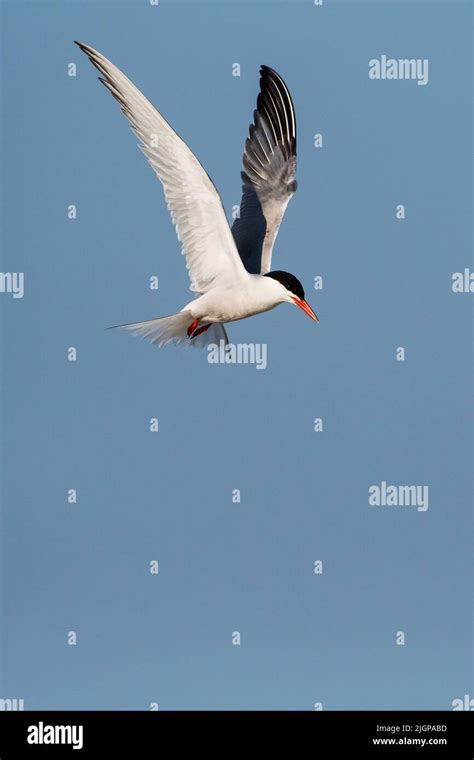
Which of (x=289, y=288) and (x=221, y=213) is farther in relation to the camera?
(x=289, y=288)

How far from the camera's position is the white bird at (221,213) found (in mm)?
9922

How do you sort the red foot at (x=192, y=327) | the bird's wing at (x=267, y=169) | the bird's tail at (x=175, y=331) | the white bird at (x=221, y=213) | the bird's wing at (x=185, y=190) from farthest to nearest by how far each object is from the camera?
the bird's wing at (x=267, y=169) → the red foot at (x=192, y=327) → the bird's tail at (x=175, y=331) → the white bird at (x=221, y=213) → the bird's wing at (x=185, y=190)

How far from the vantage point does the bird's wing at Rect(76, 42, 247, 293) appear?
9.70 m

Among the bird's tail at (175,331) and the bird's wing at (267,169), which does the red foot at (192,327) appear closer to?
the bird's tail at (175,331)

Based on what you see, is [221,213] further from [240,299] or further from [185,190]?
[240,299]

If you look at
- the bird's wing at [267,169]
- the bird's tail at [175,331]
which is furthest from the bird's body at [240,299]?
the bird's wing at [267,169]

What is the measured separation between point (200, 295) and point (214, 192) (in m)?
0.94

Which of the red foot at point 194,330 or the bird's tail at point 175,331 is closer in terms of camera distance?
the bird's tail at point 175,331

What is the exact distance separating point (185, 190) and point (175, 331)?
122cm

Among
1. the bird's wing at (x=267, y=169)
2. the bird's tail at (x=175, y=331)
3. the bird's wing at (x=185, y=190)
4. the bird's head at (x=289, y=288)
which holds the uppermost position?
the bird's wing at (x=267, y=169)

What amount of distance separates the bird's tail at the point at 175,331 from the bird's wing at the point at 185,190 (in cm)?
28

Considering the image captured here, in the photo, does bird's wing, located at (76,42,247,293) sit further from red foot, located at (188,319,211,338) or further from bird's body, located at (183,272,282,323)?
red foot, located at (188,319,211,338)

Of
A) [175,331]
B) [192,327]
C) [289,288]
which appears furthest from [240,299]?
[175,331]

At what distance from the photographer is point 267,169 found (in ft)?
40.2
